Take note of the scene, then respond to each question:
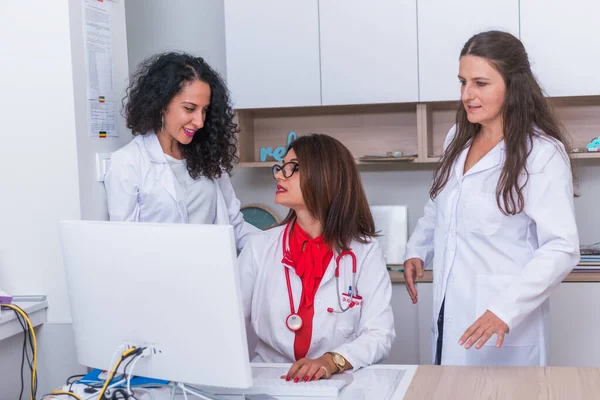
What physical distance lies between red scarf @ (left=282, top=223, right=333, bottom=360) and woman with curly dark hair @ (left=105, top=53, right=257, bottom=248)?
45 centimetres

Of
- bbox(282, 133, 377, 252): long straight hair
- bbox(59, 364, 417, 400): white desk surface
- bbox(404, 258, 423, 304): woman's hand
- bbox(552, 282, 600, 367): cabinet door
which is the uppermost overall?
bbox(282, 133, 377, 252): long straight hair

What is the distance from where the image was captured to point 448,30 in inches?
122

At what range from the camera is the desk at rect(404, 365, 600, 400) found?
61.0 inches

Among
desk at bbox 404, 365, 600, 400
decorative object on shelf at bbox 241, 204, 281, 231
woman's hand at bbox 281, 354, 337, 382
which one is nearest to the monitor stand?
woman's hand at bbox 281, 354, 337, 382

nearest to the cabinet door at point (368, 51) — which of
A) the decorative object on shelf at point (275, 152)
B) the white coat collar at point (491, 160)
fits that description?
the decorative object on shelf at point (275, 152)

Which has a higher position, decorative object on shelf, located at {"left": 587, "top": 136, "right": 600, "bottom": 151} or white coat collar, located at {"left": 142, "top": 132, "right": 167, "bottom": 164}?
white coat collar, located at {"left": 142, "top": 132, "right": 167, "bottom": 164}

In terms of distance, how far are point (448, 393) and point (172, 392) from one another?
1.88ft

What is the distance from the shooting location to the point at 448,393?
1572 millimetres

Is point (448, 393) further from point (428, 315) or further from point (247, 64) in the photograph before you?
point (247, 64)

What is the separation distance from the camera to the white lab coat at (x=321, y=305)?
6.40ft

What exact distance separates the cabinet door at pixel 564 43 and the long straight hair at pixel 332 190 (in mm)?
1314

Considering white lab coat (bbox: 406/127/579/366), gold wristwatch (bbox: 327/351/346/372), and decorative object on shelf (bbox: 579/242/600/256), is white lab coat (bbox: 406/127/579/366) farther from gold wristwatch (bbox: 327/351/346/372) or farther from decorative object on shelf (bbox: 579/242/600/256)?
decorative object on shelf (bbox: 579/242/600/256)

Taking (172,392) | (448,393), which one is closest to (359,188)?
(448,393)

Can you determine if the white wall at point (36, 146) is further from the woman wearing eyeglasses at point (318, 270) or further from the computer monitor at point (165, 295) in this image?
the computer monitor at point (165, 295)
